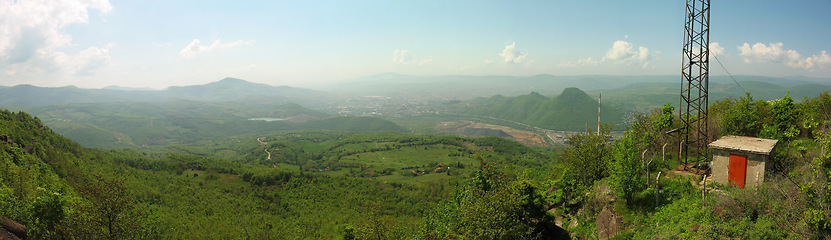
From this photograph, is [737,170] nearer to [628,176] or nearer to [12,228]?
[628,176]

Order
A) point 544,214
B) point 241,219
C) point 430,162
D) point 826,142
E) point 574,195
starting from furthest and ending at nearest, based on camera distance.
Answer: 1. point 430,162
2. point 241,219
3. point 574,195
4. point 544,214
5. point 826,142

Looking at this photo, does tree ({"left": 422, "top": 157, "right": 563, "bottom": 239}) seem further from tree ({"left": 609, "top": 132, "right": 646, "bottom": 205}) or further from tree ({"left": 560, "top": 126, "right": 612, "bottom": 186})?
tree ({"left": 560, "top": 126, "right": 612, "bottom": 186})

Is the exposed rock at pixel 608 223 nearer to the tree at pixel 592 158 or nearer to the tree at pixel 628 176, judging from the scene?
the tree at pixel 628 176

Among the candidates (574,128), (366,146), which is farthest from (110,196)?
(574,128)

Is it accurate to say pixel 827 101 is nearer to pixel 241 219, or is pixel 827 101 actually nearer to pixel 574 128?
pixel 241 219

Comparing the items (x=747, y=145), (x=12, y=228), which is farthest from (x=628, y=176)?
(x=12, y=228)

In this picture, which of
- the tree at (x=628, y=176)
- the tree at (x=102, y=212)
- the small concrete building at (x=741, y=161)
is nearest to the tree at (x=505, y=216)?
the tree at (x=628, y=176)

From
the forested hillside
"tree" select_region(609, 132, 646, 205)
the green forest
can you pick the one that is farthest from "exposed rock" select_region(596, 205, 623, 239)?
the forested hillside
